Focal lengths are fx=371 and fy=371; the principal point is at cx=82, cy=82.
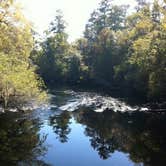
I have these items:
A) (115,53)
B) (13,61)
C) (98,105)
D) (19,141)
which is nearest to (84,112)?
(98,105)

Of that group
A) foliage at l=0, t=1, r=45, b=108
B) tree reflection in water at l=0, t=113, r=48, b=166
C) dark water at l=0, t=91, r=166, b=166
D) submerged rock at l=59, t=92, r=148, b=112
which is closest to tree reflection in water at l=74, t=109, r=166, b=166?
dark water at l=0, t=91, r=166, b=166

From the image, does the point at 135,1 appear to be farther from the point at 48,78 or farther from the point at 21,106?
the point at 21,106

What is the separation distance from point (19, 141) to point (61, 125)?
7.40 m

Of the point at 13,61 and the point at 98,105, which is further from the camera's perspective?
the point at 98,105

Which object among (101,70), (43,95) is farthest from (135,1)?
(43,95)

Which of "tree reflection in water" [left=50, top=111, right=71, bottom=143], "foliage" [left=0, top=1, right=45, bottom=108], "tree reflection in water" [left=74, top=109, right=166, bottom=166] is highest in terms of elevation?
"foliage" [left=0, top=1, right=45, bottom=108]

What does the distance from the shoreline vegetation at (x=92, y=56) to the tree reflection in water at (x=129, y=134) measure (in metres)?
5.85

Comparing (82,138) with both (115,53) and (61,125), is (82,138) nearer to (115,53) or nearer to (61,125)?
(61,125)

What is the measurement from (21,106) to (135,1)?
54.3 m

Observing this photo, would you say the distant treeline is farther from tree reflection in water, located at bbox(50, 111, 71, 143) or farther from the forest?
tree reflection in water, located at bbox(50, 111, 71, 143)

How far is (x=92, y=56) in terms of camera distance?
7950 centimetres

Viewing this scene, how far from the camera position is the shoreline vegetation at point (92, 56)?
1420 inches

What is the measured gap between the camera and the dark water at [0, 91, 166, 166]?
23234 millimetres

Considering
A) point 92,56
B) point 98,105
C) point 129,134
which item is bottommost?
point 129,134
